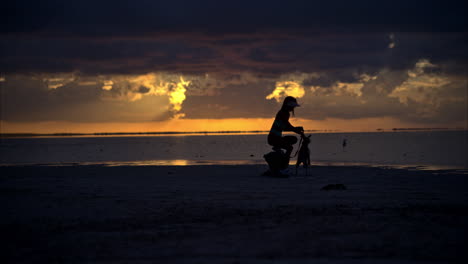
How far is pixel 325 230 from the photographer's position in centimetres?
848

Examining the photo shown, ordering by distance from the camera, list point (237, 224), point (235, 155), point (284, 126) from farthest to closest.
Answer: point (235, 155), point (284, 126), point (237, 224)

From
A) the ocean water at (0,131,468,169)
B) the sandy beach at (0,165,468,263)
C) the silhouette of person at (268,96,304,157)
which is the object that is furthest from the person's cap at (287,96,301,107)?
the ocean water at (0,131,468,169)

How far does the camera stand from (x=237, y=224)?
30.1 feet

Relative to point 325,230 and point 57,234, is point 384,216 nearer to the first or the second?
point 325,230

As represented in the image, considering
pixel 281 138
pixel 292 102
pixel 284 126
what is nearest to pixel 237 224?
pixel 284 126

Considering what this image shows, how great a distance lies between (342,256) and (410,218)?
331 cm

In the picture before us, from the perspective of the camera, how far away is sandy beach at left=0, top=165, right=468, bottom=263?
7.05 meters

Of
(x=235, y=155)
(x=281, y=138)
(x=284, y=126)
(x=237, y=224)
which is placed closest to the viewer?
(x=237, y=224)

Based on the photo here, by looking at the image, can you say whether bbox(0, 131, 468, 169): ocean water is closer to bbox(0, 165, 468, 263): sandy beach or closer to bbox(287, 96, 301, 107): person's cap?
bbox(287, 96, 301, 107): person's cap

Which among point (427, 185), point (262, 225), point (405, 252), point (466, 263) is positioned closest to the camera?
point (466, 263)

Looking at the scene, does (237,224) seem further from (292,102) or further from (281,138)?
(281,138)

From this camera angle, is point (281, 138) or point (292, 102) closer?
point (292, 102)

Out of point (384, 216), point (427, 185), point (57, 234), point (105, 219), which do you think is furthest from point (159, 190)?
point (427, 185)

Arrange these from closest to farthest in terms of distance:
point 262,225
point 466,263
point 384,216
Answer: point 466,263, point 262,225, point 384,216
